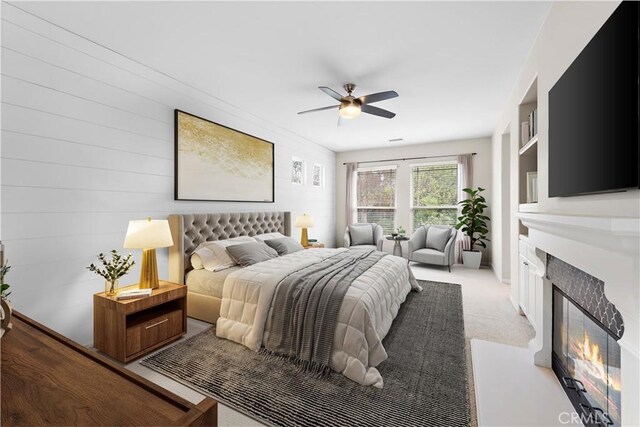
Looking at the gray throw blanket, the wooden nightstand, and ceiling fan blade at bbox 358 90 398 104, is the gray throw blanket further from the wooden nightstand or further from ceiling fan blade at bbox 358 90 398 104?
ceiling fan blade at bbox 358 90 398 104

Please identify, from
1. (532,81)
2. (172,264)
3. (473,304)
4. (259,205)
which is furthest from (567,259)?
(259,205)

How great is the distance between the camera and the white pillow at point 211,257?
3.10 meters

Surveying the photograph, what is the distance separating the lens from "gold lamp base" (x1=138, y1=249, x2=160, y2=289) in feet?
8.45

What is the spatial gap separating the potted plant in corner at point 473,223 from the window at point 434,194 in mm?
524

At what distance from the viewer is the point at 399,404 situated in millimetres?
1790

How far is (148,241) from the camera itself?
7.93 ft

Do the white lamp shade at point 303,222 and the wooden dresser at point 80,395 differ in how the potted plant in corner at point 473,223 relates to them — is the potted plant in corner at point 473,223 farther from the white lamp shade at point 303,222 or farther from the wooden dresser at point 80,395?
the wooden dresser at point 80,395

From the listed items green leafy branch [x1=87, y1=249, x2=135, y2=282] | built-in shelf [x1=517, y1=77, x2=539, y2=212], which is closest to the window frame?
built-in shelf [x1=517, y1=77, x2=539, y2=212]

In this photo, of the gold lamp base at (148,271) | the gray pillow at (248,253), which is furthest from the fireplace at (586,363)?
the gold lamp base at (148,271)

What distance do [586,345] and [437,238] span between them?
13.4 ft

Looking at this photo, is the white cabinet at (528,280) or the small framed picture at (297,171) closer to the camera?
the white cabinet at (528,280)

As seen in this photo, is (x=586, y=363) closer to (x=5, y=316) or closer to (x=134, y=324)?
(x=5, y=316)

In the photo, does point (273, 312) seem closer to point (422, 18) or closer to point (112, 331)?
point (112, 331)

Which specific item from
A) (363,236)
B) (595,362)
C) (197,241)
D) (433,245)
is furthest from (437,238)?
(197,241)
